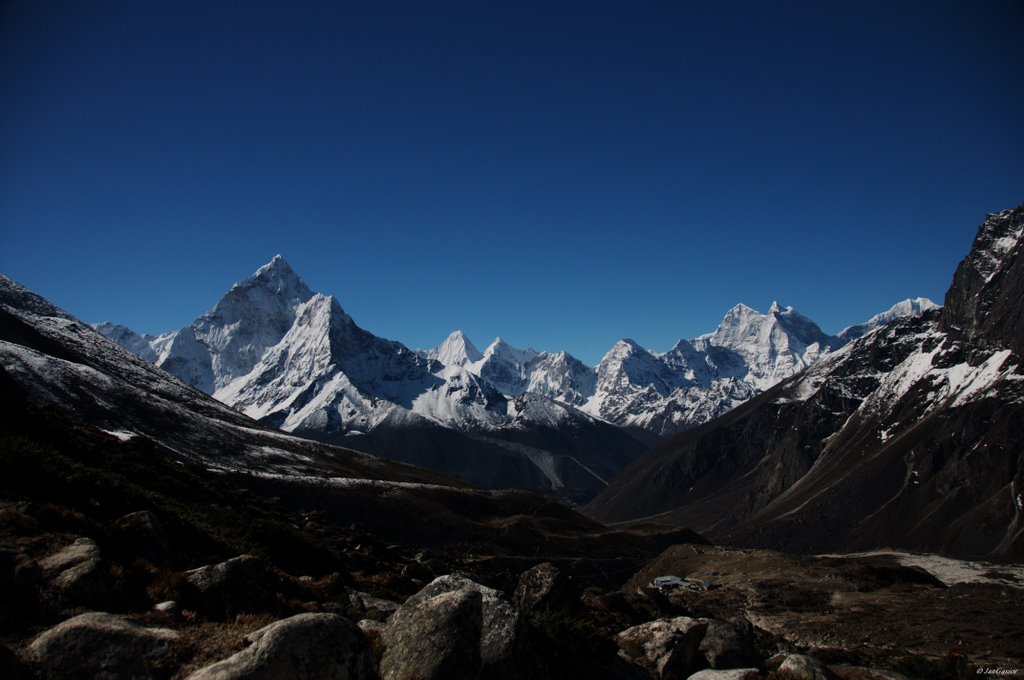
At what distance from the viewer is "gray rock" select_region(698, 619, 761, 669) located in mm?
24109

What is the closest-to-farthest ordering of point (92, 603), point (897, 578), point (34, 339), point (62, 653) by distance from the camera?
1. point (62, 653)
2. point (92, 603)
3. point (897, 578)
4. point (34, 339)

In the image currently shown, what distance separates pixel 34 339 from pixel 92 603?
226159 mm

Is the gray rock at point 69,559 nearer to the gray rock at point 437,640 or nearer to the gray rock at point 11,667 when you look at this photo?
the gray rock at point 11,667

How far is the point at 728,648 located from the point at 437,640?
1508 centimetres

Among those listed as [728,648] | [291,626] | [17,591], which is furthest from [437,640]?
[728,648]

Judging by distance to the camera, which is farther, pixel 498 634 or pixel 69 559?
pixel 498 634

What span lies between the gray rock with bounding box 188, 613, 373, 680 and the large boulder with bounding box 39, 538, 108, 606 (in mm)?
4485

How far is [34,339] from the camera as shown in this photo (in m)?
193

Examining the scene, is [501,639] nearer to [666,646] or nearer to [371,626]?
[371,626]

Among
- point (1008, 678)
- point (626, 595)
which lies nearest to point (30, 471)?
point (626, 595)

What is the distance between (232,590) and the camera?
16.6m

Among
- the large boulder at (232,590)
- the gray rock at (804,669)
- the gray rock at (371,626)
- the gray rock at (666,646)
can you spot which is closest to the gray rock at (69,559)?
the large boulder at (232,590)

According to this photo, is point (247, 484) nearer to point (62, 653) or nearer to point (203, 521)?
point (203, 521)

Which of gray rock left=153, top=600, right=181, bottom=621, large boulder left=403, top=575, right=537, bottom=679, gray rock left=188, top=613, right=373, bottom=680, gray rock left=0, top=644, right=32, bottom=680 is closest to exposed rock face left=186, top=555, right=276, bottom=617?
gray rock left=153, top=600, right=181, bottom=621
